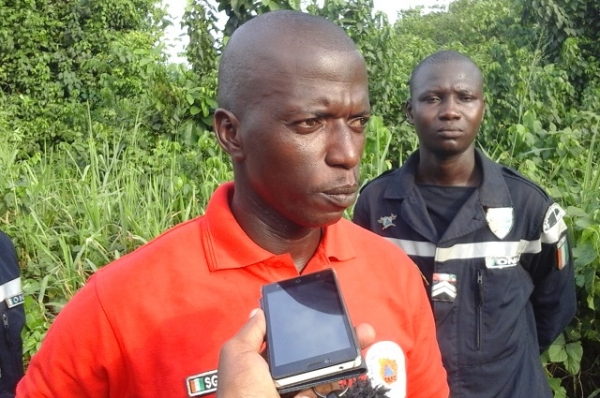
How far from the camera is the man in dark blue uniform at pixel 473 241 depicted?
2697 millimetres

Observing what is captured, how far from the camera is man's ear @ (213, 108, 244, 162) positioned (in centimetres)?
160

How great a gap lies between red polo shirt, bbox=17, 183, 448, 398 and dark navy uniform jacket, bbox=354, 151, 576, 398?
104cm

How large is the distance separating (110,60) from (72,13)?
1856 millimetres

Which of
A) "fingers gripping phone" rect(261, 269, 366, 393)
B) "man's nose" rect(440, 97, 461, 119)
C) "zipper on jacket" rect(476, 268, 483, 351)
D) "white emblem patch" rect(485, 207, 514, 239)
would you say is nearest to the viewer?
"fingers gripping phone" rect(261, 269, 366, 393)

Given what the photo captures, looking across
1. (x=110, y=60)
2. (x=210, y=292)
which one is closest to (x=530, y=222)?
(x=210, y=292)

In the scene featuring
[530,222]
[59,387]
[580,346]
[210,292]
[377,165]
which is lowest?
[580,346]

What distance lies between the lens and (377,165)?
4.82 m

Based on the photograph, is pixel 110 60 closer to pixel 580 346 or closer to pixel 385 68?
pixel 385 68

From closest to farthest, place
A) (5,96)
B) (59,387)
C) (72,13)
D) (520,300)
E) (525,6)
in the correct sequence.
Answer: (59,387) → (520,300) → (525,6) → (5,96) → (72,13)

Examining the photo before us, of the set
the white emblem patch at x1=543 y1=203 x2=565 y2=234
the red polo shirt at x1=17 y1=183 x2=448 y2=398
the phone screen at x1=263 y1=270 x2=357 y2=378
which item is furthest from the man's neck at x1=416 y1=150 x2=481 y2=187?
the phone screen at x1=263 y1=270 x2=357 y2=378

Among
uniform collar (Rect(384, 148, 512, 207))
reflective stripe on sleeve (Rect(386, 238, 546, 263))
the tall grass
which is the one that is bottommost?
the tall grass

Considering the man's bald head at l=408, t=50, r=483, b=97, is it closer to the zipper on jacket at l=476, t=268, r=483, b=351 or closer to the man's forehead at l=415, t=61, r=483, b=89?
the man's forehead at l=415, t=61, r=483, b=89

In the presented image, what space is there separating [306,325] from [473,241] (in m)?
1.67

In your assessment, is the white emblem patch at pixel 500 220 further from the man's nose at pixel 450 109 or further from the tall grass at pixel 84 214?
the tall grass at pixel 84 214
